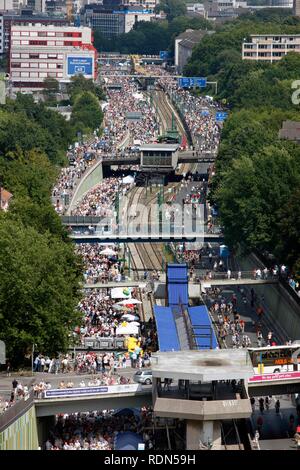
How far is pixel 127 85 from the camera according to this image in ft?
571

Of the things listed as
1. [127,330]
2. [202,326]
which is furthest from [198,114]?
[202,326]

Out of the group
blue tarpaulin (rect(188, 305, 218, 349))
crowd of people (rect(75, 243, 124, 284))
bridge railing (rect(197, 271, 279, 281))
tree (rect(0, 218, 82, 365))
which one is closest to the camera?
tree (rect(0, 218, 82, 365))

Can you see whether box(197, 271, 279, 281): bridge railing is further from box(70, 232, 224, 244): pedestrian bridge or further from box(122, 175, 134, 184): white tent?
box(122, 175, 134, 184): white tent

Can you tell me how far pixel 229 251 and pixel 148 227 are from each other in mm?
4462

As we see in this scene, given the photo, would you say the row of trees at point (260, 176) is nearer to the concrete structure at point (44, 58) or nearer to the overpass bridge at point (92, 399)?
the overpass bridge at point (92, 399)

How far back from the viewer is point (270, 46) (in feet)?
558

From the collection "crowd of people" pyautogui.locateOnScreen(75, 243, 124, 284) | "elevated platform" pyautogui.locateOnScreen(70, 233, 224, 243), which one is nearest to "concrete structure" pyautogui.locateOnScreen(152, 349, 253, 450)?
"crowd of people" pyautogui.locateOnScreen(75, 243, 124, 284)

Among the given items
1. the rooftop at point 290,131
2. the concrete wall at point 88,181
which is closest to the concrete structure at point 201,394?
the concrete wall at point 88,181

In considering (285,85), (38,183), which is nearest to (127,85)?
(285,85)

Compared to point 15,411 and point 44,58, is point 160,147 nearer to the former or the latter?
point 44,58

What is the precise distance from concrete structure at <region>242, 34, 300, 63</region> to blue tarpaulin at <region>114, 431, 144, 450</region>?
13107 cm

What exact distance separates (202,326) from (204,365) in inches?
436

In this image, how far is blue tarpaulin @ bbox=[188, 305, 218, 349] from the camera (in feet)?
157
